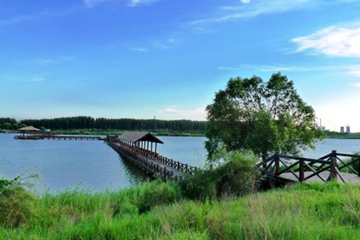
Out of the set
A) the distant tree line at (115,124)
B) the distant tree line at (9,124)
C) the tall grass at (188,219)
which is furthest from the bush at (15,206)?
the distant tree line at (9,124)

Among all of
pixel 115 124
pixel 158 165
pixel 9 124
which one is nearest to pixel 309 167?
pixel 158 165

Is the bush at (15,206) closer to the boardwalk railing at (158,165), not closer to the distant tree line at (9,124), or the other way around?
the boardwalk railing at (158,165)

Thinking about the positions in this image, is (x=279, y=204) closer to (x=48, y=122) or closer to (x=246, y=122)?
(x=246, y=122)

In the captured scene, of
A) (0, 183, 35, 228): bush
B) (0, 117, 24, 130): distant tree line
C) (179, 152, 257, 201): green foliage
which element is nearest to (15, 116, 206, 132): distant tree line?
(0, 117, 24, 130): distant tree line

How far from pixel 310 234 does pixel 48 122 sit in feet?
505

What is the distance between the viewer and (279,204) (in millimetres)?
5543

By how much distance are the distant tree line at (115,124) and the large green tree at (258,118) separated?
121302mm

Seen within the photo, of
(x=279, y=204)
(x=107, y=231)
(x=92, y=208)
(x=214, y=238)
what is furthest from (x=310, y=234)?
(x=92, y=208)

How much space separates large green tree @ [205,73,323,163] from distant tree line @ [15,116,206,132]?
121 m

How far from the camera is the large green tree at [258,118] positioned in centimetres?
1753

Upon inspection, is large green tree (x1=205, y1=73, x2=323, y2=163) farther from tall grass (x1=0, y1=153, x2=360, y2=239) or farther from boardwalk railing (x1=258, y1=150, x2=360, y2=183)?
tall grass (x1=0, y1=153, x2=360, y2=239)

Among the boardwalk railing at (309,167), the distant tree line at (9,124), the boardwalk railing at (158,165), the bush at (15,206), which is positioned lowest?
the boardwalk railing at (158,165)

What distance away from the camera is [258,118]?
17703 mm

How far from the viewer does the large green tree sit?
17.5 meters
